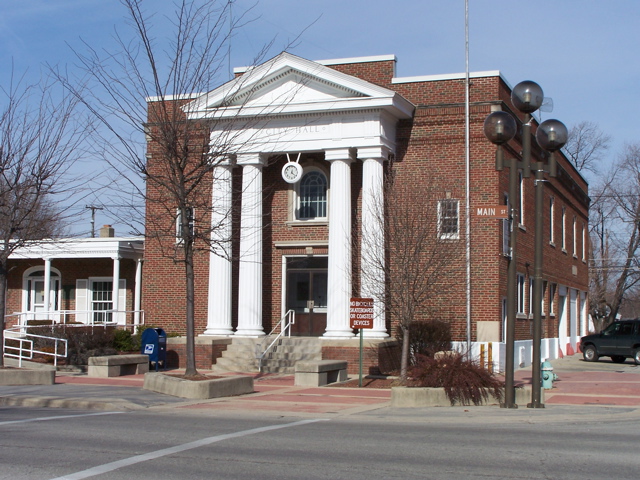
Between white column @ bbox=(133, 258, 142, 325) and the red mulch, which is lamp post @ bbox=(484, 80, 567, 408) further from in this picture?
white column @ bbox=(133, 258, 142, 325)

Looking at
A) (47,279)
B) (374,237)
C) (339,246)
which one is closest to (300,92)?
(339,246)

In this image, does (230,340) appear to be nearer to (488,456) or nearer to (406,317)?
(406,317)

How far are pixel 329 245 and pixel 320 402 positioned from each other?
8.22 meters

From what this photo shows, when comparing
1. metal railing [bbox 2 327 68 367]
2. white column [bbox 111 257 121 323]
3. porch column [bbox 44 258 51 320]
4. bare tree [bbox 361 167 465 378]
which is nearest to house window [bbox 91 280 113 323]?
porch column [bbox 44 258 51 320]

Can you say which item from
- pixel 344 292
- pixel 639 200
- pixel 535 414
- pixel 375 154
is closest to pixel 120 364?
pixel 344 292

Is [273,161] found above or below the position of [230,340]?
above

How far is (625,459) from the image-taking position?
928 cm

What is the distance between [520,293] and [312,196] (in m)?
8.00

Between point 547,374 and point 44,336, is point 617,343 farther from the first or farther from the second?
point 44,336

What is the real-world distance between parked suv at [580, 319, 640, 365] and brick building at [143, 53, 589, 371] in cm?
793

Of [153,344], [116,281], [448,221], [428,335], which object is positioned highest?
[448,221]

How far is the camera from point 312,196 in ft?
85.3

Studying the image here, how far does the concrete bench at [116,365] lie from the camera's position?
21.7m

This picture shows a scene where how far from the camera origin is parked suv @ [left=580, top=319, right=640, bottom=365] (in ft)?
107
